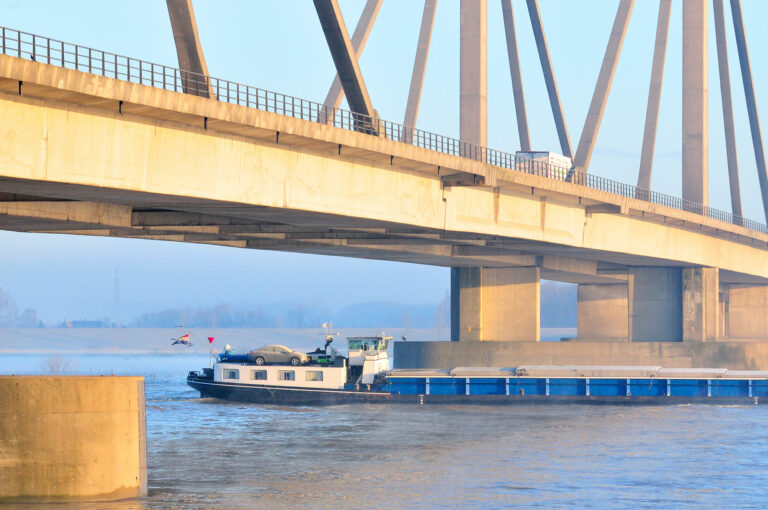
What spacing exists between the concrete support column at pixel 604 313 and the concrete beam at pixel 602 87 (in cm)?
1431

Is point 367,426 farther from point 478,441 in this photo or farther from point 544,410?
point 544,410

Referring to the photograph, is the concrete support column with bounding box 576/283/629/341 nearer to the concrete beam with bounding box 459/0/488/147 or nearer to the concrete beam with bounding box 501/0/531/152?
the concrete beam with bounding box 501/0/531/152

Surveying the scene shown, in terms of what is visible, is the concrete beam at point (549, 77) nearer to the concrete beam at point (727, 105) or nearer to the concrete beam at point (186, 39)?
the concrete beam at point (727, 105)

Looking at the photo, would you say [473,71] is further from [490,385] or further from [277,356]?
[277,356]

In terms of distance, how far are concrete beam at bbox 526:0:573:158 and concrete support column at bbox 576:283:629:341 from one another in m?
11.6

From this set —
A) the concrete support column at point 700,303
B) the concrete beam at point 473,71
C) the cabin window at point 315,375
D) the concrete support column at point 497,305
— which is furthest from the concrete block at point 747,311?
the concrete beam at point 473,71

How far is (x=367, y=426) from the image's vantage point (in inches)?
2093

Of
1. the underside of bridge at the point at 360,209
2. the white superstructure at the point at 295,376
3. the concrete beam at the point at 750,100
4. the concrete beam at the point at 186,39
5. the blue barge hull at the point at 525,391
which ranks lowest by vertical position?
the blue barge hull at the point at 525,391

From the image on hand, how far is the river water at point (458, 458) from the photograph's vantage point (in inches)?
1266

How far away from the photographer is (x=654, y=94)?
94.5 meters

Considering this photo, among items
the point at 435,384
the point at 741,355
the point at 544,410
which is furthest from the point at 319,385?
the point at 741,355

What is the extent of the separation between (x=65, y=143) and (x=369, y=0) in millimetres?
57717

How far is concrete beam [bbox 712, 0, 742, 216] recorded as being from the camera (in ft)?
348

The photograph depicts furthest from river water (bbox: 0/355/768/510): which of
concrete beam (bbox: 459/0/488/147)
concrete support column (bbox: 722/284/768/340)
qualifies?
concrete support column (bbox: 722/284/768/340)
